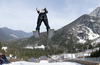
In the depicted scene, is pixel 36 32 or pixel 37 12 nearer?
pixel 37 12

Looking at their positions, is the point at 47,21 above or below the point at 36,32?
above

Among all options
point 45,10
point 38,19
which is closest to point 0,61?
point 38,19

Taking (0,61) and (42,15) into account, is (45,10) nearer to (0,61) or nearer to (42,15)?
(42,15)

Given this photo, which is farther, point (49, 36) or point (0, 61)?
point (49, 36)

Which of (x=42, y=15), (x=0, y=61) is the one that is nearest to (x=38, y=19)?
(x=42, y=15)

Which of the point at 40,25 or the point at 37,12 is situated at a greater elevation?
the point at 37,12

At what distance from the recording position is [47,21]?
1948cm

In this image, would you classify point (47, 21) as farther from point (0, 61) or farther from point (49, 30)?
point (0, 61)

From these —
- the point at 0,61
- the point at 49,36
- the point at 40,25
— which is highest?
the point at 40,25

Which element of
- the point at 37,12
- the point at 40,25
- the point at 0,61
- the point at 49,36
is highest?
the point at 37,12

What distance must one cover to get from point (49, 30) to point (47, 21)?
4.53 feet

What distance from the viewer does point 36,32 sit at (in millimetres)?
20656

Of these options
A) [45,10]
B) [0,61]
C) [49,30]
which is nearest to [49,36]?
[49,30]

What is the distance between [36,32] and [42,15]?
3.03 m
